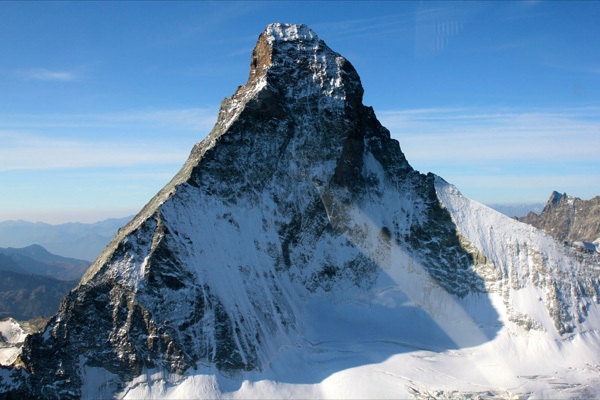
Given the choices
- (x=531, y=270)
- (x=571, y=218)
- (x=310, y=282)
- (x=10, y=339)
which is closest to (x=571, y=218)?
(x=571, y=218)

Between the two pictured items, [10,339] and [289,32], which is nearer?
[10,339]

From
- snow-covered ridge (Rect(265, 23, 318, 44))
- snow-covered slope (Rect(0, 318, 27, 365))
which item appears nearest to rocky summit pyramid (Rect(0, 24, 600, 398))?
snow-covered ridge (Rect(265, 23, 318, 44))

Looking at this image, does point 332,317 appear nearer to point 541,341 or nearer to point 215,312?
point 215,312

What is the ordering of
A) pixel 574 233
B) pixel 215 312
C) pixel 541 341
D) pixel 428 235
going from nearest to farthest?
1. pixel 215 312
2. pixel 541 341
3. pixel 428 235
4. pixel 574 233

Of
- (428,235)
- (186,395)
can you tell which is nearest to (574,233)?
(428,235)

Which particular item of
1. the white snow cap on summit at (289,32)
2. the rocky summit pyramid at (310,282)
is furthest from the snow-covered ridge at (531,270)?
the white snow cap on summit at (289,32)

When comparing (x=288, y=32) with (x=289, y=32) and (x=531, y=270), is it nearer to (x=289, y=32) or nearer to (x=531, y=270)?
(x=289, y=32)
